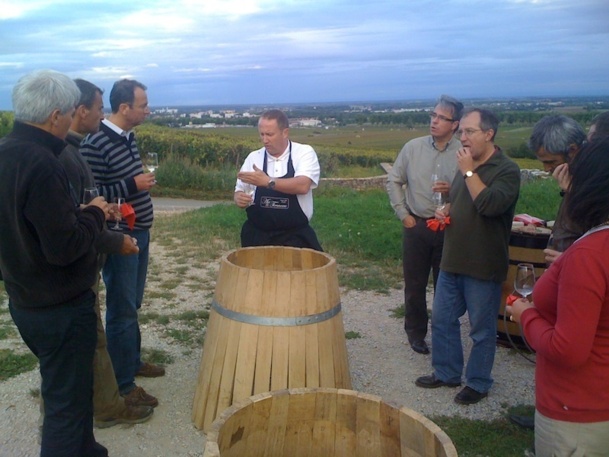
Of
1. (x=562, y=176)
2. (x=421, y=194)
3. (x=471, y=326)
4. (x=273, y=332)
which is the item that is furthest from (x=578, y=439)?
(x=421, y=194)

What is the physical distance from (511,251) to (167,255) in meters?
5.05

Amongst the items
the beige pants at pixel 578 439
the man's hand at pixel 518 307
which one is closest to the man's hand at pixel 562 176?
Result: the man's hand at pixel 518 307

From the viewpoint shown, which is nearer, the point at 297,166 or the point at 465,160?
the point at 465,160

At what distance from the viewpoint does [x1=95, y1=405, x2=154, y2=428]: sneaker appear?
4023 mm

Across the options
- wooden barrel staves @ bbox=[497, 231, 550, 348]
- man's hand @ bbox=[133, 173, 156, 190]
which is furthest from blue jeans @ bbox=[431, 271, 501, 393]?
man's hand @ bbox=[133, 173, 156, 190]

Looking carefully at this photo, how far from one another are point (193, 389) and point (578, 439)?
115 inches

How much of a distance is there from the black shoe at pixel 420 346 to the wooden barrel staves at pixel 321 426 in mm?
3060

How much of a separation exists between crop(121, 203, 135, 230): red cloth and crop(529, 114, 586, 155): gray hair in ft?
8.10

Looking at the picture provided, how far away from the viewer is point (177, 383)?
4.71 m

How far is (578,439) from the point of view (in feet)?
7.56

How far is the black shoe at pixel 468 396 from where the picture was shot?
4.46 m

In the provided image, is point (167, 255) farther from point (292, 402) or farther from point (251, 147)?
point (251, 147)

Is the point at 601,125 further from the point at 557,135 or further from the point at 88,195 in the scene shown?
the point at 88,195

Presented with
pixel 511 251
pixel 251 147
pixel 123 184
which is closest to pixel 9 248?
pixel 123 184
